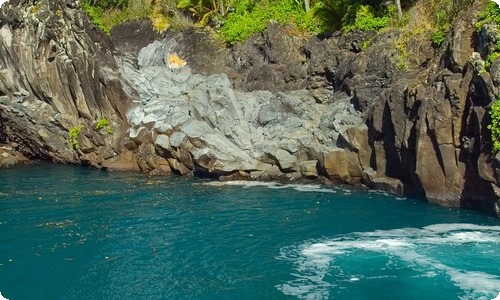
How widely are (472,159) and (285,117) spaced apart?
1362cm

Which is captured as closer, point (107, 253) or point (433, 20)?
point (107, 253)

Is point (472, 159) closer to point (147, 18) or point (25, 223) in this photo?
point (25, 223)

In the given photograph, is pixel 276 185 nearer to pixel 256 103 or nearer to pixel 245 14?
pixel 256 103

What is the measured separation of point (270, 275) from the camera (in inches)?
646

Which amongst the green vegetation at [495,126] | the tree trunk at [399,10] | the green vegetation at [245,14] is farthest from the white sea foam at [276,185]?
the tree trunk at [399,10]

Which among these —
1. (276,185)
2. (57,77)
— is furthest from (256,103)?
(57,77)

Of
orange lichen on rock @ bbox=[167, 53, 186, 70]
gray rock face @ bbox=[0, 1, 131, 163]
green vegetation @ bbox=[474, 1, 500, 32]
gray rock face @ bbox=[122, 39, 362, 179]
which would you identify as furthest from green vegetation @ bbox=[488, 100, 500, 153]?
orange lichen on rock @ bbox=[167, 53, 186, 70]

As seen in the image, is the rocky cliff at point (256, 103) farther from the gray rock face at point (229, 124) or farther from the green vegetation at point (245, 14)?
the green vegetation at point (245, 14)

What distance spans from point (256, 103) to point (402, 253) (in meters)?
20.5

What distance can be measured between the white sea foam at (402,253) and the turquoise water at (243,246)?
3 centimetres

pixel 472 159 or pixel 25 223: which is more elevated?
pixel 472 159

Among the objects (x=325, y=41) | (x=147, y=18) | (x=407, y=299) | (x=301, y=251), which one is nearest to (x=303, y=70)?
(x=325, y=41)

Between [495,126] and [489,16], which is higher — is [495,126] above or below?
below

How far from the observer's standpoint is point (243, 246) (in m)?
19.2
